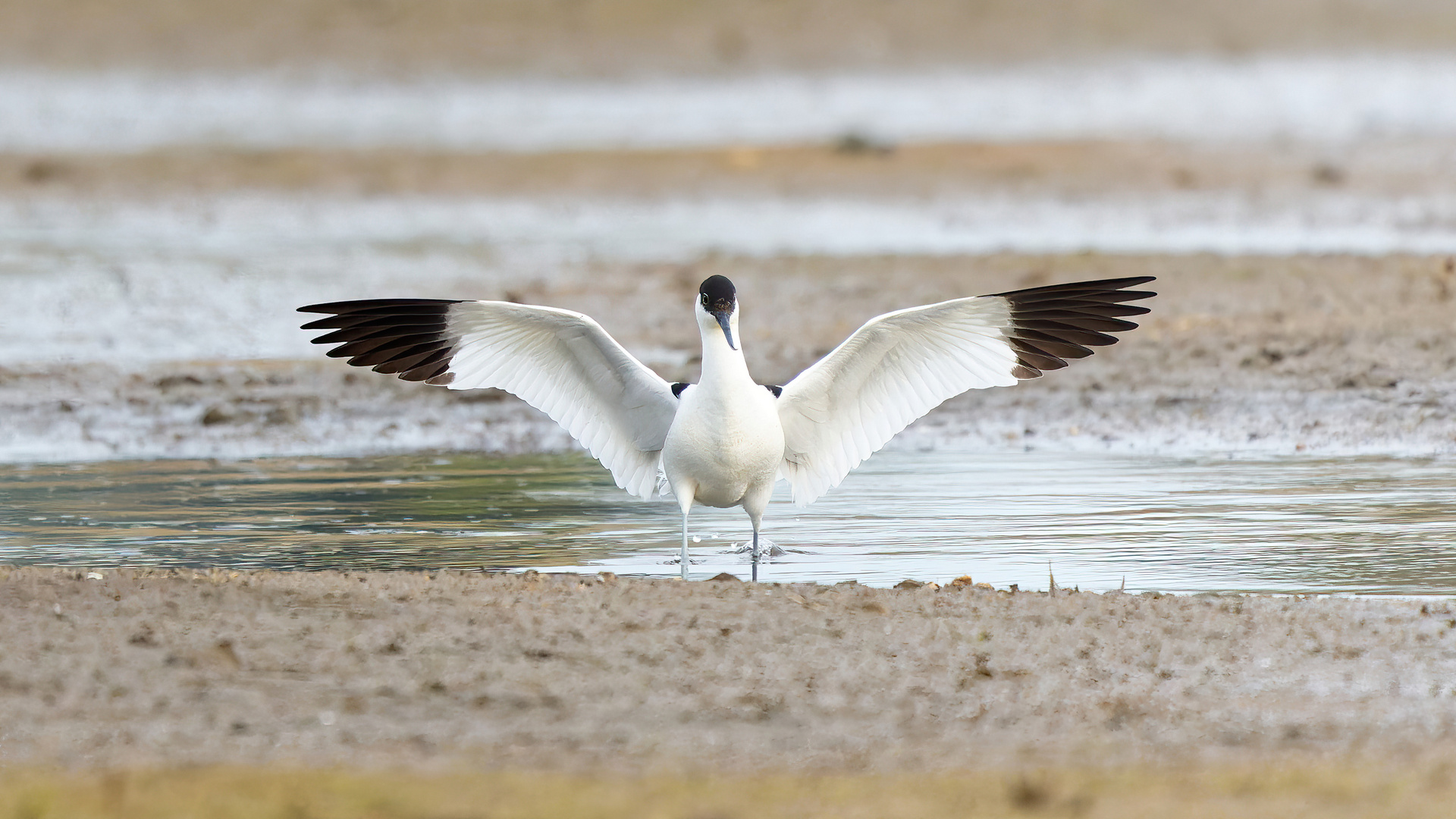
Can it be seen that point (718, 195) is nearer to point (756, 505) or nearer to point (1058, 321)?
point (756, 505)

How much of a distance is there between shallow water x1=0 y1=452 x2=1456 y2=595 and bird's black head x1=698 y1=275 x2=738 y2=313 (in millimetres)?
1018

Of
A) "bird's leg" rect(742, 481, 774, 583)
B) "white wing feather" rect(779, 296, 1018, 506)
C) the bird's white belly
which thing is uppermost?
"white wing feather" rect(779, 296, 1018, 506)

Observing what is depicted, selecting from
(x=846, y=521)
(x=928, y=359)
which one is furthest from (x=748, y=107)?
(x=928, y=359)

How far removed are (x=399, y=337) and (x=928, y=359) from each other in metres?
2.19

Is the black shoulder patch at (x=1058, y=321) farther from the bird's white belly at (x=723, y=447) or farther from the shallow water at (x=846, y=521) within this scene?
the bird's white belly at (x=723, y=447)

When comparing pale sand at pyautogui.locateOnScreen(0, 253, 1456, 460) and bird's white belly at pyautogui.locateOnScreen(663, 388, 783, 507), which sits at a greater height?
pale sand at pyautogui.locateOnScreen(0, 253, 1456, 460)

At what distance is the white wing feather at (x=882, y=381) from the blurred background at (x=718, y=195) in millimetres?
2210

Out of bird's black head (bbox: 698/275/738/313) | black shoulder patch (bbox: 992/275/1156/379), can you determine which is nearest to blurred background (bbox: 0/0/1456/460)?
black shoulder patch (bbox: 992/275/1156/379)

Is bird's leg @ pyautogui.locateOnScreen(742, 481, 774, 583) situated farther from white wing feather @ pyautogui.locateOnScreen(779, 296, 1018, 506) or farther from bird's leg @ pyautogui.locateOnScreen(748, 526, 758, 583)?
white wing feather @ pyautogui.locateOnScreen(779, 296, 1018, 506)

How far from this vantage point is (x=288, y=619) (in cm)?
627

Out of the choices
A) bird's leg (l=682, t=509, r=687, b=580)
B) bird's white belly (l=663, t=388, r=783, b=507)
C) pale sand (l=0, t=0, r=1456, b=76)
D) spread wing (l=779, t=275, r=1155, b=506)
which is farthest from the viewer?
pale sand (l=0, t=0, r=1456, b=76)

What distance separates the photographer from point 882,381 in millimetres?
8359

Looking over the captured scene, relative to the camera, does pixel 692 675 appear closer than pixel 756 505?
Yes

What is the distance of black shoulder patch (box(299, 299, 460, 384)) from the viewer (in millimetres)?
8094
